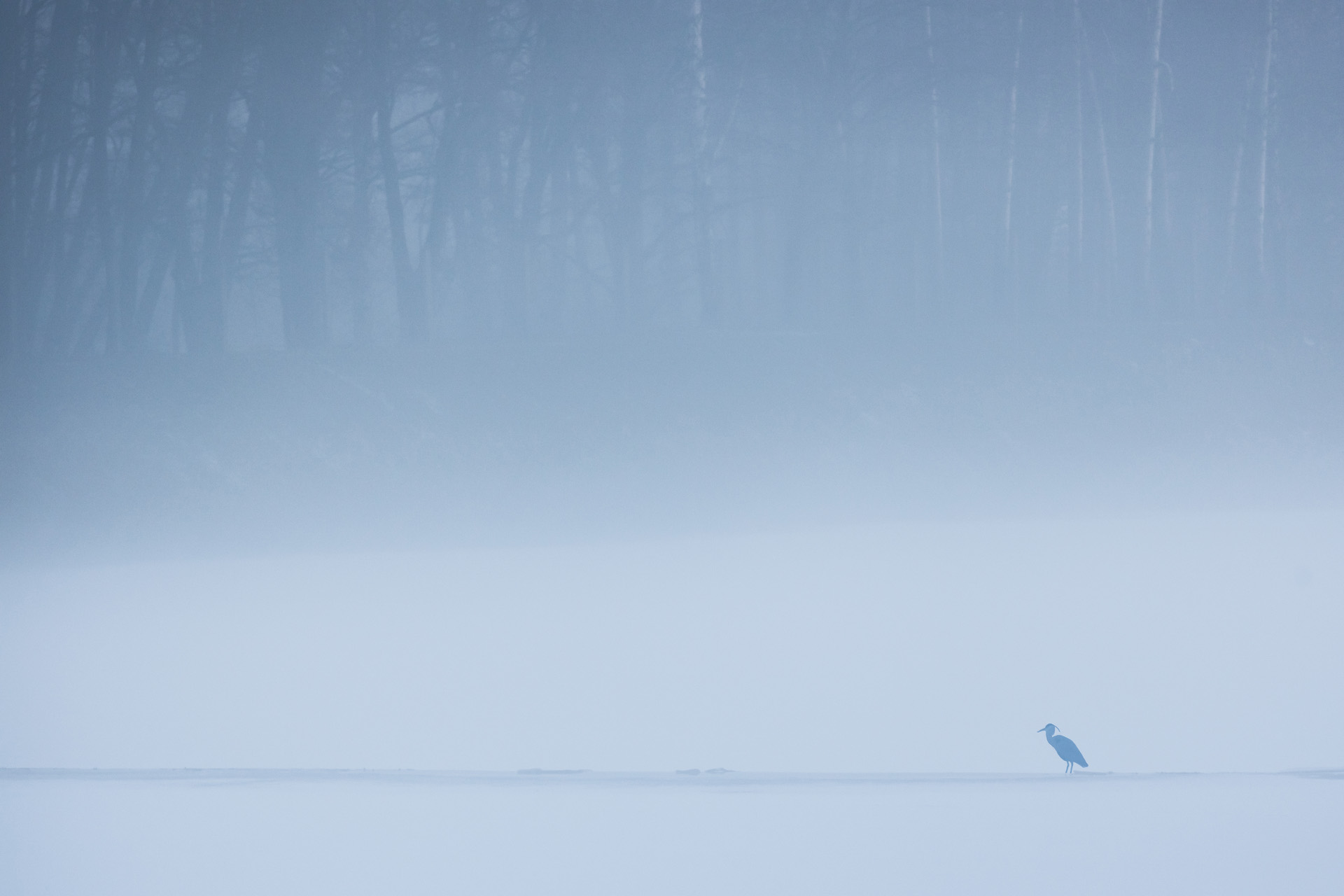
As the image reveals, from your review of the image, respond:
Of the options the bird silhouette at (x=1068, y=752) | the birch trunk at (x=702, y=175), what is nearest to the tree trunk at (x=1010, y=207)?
the birch trunk at (x=702, y=175)

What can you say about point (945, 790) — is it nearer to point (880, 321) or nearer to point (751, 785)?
point (751, 785)

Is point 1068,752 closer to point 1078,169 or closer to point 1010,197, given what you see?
point 1010,197

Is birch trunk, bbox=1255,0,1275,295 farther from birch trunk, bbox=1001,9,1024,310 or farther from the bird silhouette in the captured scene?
the bird silhouette

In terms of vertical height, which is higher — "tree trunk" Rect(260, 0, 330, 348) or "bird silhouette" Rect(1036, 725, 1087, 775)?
"tree trunk" Rect(260, 0, 330, 348)

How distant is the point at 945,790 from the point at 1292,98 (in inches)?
378

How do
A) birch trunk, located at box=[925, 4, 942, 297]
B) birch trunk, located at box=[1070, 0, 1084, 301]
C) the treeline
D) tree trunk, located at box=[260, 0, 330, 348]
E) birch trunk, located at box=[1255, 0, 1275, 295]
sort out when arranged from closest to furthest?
tree trunk, located at box=[260, 0, 330, 348]
the treeline
birch trunk, located at box=[1255, 0, 1275, 295]
birch trunk, located at box=[1070, 0, 1084, 301]
birch trunk, located at box=[925, 4, 942, 297]

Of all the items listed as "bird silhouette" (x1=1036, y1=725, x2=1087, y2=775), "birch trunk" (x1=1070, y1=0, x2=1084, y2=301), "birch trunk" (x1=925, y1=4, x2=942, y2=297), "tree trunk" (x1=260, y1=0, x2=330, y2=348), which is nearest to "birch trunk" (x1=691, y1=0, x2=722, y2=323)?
"birch trunk" (x1=925, y1=4, x2=942, y2=297)

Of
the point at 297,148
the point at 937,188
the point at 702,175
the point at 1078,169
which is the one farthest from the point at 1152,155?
the point at 297,148

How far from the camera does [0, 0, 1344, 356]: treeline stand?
35.0ft

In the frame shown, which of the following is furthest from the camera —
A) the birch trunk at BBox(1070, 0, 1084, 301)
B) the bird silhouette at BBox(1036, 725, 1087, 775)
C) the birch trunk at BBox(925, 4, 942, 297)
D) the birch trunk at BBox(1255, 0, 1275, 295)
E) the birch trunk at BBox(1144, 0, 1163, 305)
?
the birch trunk at BBox(925, 4, 942, 297)

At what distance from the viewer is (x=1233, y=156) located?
37.9 ft

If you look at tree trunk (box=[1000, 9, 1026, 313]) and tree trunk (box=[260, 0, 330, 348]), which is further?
tree trunk (box=[1000, 9, 1026, 313])

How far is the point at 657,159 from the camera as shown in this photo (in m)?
11.4

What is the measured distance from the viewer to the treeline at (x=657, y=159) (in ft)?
35.0
